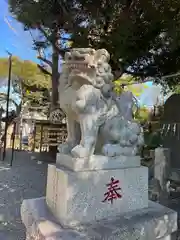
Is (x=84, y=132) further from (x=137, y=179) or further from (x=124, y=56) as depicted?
(x=124, y=56)

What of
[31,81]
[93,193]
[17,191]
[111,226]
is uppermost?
[31,81]

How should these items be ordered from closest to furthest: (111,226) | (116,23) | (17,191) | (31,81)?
(111,226)
(17,191)
(116,23)
(31,81)

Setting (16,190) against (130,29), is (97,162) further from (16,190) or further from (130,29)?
(130,29)

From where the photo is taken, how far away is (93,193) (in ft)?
4.50

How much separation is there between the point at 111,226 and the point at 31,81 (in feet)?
34.3

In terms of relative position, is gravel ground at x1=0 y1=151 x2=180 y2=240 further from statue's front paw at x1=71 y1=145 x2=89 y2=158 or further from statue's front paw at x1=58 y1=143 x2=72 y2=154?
statue's front paw at x1=71 y1=145 x2=89 y2=158

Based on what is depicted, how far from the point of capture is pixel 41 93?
11078 millimetres

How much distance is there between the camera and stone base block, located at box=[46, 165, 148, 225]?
131 centimetres

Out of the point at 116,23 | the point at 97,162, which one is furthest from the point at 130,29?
the point at 97,162

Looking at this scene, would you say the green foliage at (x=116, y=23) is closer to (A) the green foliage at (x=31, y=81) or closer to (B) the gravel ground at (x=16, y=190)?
(B) the gravel ground at (x=16, y=190)

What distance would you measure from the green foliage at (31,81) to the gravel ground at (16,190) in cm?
555

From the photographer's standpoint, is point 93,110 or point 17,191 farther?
point 17,191

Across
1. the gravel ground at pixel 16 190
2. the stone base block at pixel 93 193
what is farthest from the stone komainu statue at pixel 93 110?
the gravel ground at pixel 16 190

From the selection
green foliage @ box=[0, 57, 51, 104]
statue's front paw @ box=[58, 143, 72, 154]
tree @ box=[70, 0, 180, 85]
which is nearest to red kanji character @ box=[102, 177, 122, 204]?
statue's front paw @ box=[58, 143, 72, 154]
